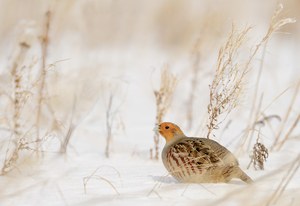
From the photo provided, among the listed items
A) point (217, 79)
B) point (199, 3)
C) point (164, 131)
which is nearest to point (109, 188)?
point (164, 131)

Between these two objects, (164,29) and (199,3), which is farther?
(199,3)

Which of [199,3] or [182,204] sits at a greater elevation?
[199,3]

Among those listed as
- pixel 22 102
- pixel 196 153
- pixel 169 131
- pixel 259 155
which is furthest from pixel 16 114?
pixel 259 155

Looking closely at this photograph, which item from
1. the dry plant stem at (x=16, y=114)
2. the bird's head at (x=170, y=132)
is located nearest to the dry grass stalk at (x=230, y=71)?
the bird's head at (x=170, y=132)

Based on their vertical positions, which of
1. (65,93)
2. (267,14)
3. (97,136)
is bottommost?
(97,136)

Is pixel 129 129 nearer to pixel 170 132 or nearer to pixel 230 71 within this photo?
pixel 170 132

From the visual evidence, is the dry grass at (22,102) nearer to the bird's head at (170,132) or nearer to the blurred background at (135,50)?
the blurred background at (135,50)

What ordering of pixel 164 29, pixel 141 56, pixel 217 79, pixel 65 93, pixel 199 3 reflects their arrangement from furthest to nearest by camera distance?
pixel 199 3
pixel 164 29
pixel 141 56
pixel 65 93
pixel 217 79

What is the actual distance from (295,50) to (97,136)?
14.8 feet

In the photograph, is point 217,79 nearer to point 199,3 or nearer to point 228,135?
point 228,135

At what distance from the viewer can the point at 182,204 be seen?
10.5 ft

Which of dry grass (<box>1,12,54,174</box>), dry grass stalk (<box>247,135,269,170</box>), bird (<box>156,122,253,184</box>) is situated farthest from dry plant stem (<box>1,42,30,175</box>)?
dry grass stalk (<box>247,135,269,170</box>)

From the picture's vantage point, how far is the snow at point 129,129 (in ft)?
11.0

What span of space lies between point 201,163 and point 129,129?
2718 millimetres
